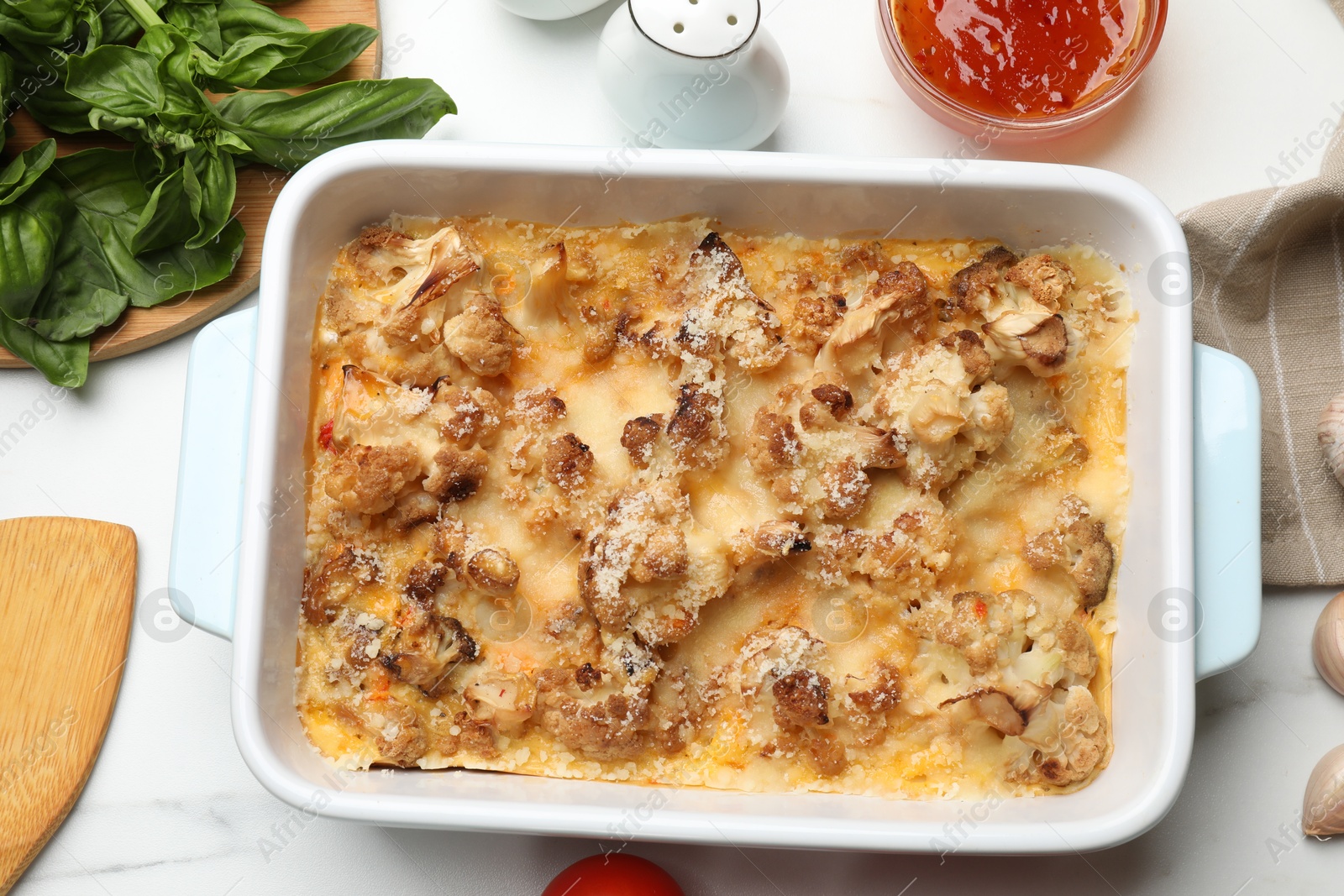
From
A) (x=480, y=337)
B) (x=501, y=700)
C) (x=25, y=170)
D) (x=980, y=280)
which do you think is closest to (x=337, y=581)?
(x=501, y=700)

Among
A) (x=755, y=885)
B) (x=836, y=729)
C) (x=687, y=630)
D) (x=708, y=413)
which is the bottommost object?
(x=755, y=885)

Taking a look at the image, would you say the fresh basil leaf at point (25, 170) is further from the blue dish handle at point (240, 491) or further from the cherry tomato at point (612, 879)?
the cherry tomato at point (612, 879)

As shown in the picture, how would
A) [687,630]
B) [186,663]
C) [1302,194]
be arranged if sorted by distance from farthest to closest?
[186,663] < [1302,194] < [687,630]

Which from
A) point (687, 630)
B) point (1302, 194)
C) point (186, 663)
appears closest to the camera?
point (687, 630)

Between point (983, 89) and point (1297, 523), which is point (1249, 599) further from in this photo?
point (983, 89)

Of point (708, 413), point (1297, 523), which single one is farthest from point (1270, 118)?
point (708, 413)

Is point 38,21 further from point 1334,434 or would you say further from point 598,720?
point 1334,434

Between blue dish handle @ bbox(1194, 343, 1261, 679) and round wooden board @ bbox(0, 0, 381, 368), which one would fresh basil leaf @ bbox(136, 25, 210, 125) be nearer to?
round wooden board @ bbox(0, 0, 381, 368)
